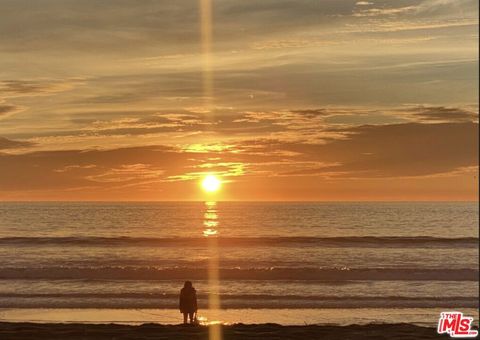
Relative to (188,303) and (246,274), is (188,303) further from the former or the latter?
(246,274)

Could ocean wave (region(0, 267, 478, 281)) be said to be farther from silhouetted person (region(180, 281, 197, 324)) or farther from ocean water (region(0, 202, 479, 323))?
silhouetted person (region(180, 281, 197, 324))

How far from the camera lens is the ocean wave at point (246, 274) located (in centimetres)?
3847

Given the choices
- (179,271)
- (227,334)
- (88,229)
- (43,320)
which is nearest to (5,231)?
(88,229)

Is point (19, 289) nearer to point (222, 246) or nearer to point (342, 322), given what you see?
point (342, 322)

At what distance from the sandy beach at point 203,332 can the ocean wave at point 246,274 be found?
18.6m

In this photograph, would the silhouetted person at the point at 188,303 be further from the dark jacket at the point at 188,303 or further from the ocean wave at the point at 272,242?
the ocean wave at the point at 272,242

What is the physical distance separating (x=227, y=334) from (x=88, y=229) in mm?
68839

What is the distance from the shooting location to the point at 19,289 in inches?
1332

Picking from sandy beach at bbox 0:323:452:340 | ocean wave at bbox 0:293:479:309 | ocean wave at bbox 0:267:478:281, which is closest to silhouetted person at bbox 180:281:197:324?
sandy beach at bbox 0:323:452:340

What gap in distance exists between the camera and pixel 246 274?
3975 centimetres

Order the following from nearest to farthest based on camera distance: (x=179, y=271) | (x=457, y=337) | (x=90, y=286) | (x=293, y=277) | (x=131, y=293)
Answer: (x=457, y=337), (x=131, y=293), (x=90, y=286), (x=293, y=277), (x=179, y=271)

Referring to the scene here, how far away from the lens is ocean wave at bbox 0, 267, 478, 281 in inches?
1515

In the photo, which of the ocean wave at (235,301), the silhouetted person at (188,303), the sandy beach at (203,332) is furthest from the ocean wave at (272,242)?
the sandy beach at (203,332)

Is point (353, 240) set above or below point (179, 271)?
above
